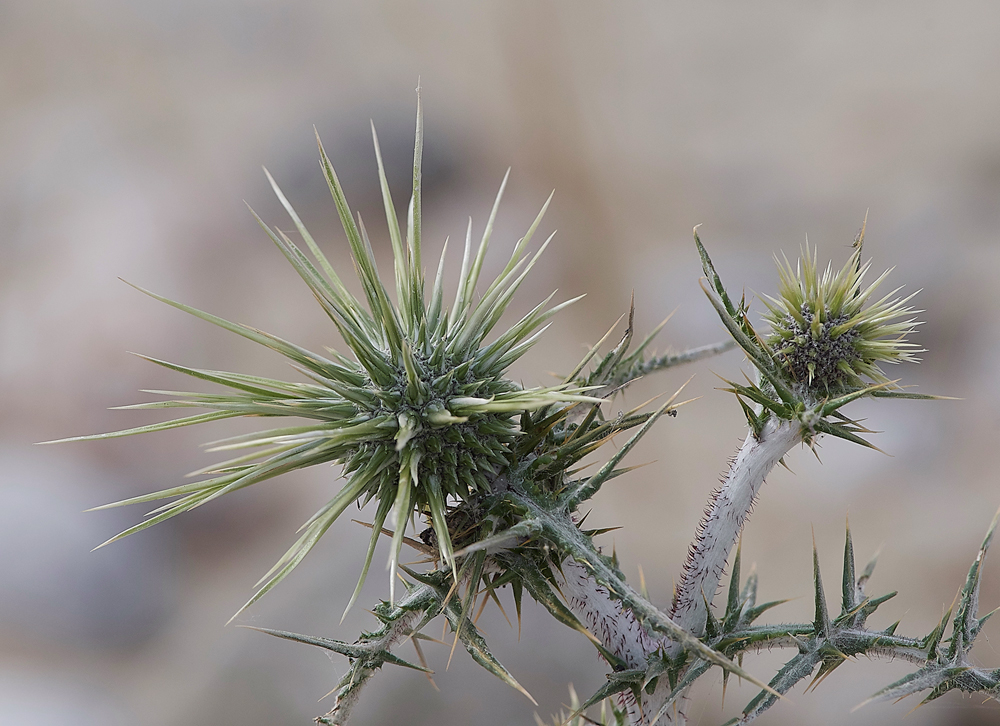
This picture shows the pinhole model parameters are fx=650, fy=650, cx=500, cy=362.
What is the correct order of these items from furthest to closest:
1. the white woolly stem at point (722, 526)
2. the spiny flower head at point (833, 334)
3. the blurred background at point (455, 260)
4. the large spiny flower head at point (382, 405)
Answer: the blurred background at point (455, 260) < the white woolly stem at point (722, 526) < the spiny flower head at point (833, 334) < the large spiny flower head at point (382, 405)

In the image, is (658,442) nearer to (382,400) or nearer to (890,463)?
(890,463)

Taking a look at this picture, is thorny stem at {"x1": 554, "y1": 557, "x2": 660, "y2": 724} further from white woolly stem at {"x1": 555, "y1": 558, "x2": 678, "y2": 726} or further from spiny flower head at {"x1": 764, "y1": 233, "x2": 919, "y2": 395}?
spiny flower head at {"x1": 764, "y1": 233, "x2": 919, "y2": 395}

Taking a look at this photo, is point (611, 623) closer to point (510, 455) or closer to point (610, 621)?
point (610, 621)

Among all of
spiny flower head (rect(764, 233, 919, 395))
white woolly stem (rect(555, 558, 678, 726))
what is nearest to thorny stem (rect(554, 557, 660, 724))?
white woolly stem (rect(555, 558, 678, 726))

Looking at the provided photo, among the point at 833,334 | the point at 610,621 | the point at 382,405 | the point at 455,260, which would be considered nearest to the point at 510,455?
the point at 382,405

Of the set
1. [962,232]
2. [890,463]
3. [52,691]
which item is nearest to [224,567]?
[52,691]

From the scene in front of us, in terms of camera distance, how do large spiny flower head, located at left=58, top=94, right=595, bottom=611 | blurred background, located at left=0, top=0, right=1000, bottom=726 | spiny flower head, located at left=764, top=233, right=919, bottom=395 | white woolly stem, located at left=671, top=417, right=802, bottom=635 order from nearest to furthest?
large spiny flower head, located at left=58, top=94, right=595, bottom=611 → spiny flower head, located at left=764, top=233, right=919, bottom=395 → white woolly stem, located at left=671, top=417, right=802, bottom=635 → blurred background, located at left=0, top=0, right=1000, bottom=726

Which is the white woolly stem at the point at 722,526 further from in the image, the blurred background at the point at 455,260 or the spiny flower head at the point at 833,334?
the blurred background at the point at 455,260

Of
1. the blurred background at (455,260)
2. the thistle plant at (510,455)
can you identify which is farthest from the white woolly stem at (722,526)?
the blurred background at (455,260)
